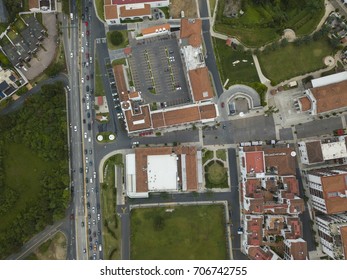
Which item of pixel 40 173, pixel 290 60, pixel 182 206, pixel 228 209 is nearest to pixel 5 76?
pixel 40 173

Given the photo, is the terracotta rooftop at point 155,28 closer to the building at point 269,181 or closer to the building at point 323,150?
the building at point 269,181

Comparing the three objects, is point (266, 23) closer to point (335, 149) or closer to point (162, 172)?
point (335, 149)

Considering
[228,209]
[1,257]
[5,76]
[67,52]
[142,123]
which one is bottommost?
[1,257]

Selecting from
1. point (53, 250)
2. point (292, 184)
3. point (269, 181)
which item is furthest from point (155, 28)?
point (53, 250)

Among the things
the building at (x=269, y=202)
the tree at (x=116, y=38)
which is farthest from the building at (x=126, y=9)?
the building at (x=269, y=202)

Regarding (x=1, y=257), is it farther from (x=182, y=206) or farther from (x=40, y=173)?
(x=182, y=206)
